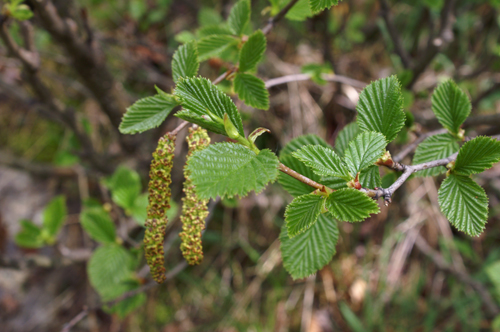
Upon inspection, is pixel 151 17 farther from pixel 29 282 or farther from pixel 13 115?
pixel 29 282

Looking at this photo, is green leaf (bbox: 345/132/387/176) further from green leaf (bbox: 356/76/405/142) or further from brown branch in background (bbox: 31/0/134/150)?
brown branch in background (bbox: 31/0/134/150)

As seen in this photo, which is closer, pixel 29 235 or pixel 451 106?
pixel 451 106

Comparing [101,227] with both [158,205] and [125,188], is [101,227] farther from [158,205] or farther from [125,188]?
[158,205]

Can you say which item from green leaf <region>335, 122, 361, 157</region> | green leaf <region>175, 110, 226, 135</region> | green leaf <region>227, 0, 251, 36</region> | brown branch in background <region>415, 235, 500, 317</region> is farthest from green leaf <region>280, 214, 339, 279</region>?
brown branch in background <region>415, 235, 500, 317</region>

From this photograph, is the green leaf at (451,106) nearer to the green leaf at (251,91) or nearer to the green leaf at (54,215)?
the green leaf at (251,91)

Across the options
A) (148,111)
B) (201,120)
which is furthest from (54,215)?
(201,120)
